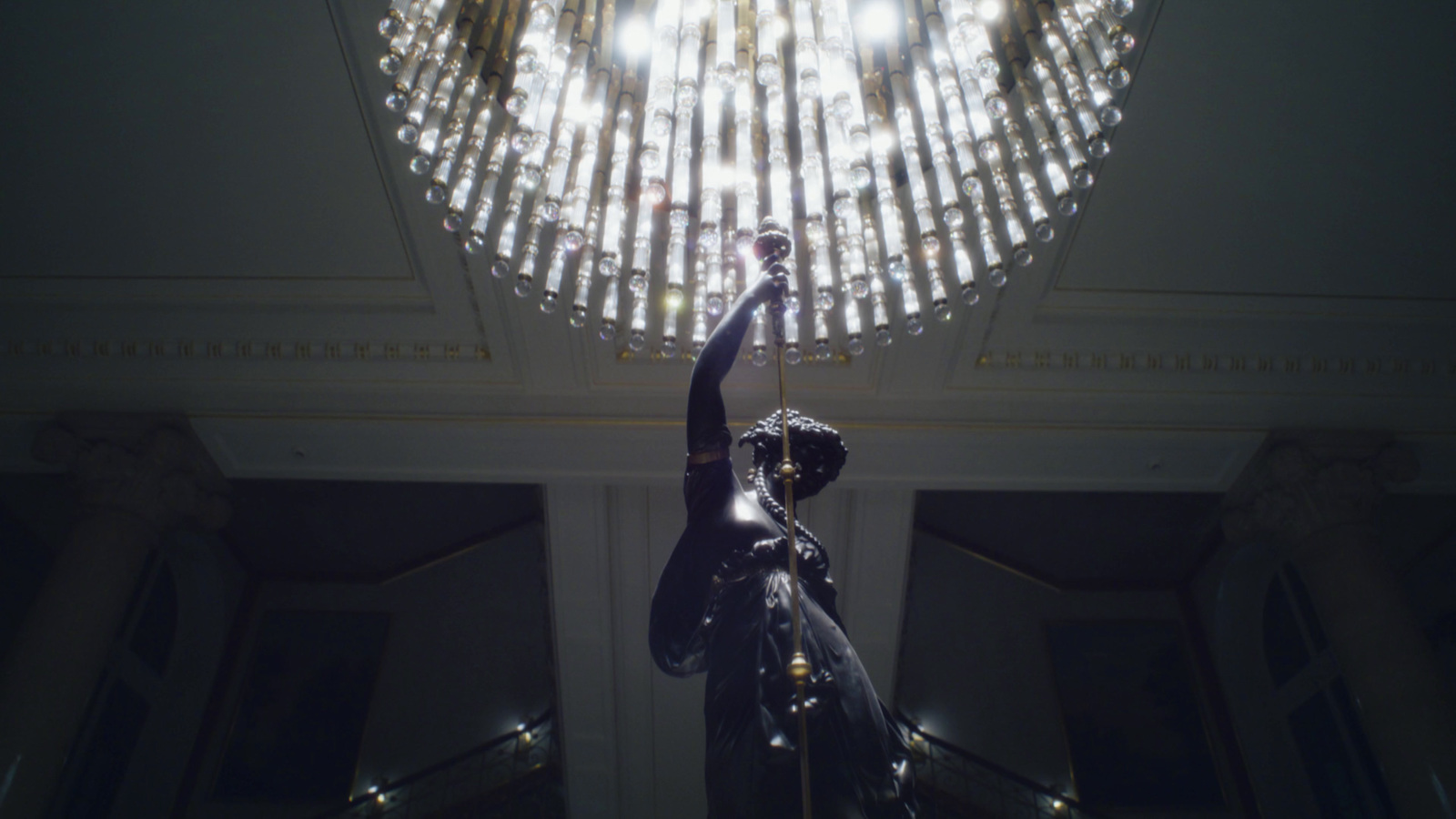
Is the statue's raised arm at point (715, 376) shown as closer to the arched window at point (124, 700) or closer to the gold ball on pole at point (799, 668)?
the gold ball on pole at point (799, 668)

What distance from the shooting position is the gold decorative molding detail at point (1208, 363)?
5.50 m

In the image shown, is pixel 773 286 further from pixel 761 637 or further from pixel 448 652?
pixel 448 652

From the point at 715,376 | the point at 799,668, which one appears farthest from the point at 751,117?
the point at 799,668

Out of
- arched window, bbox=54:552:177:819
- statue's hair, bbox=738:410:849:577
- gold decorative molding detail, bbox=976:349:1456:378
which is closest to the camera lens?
statue's hair, bbox=738:410:849:577

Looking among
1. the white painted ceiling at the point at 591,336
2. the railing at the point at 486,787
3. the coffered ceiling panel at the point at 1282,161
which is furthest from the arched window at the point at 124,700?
the coffered ceiling panel at the point at 1282,161

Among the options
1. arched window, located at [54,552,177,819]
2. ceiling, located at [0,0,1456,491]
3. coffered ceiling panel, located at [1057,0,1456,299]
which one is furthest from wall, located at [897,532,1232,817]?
arched window, located at [54,552,177,819]

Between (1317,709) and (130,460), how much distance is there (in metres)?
7.49

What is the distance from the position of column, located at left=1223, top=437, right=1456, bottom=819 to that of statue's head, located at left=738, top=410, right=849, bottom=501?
13.2 ft

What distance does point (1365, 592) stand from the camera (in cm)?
512

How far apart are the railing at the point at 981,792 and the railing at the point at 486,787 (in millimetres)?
2495

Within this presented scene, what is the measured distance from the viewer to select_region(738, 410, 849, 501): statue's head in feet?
8.01

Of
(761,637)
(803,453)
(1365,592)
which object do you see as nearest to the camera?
(761,637)

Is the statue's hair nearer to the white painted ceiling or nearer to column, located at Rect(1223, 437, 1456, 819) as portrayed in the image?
the white painted ceiling

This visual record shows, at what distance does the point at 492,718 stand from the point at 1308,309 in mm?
5747
